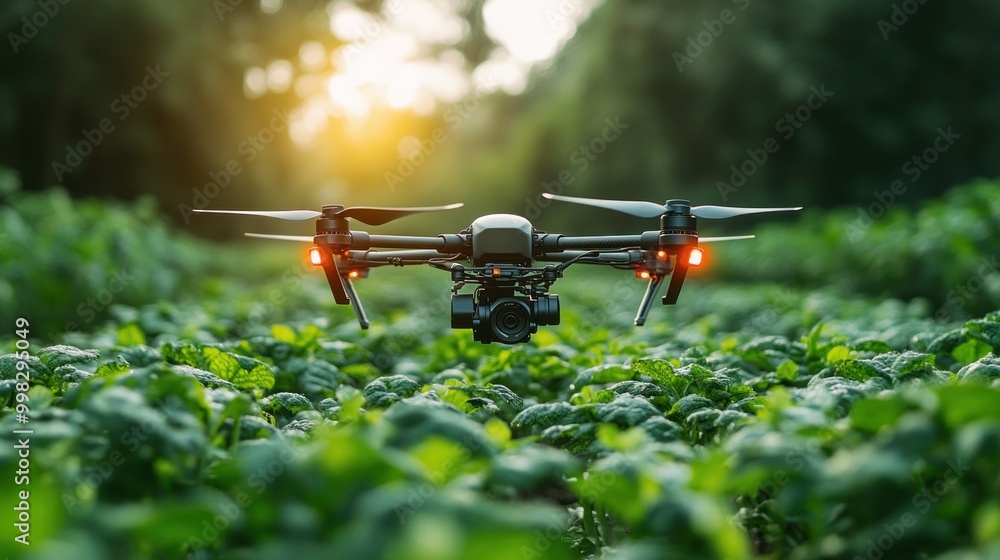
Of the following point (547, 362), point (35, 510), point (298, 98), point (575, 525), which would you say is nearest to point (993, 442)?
point (575, 525)

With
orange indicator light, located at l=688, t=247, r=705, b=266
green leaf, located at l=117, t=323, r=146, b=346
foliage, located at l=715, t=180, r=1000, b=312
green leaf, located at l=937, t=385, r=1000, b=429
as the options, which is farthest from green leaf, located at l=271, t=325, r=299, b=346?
foliage, located at l=715, t=180, r=1000, b=312

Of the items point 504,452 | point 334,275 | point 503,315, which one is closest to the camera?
point 504,452

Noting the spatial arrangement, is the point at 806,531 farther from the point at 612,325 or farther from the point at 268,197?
the point at 268,197

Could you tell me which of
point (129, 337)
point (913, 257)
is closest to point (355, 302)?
point (129, 337)

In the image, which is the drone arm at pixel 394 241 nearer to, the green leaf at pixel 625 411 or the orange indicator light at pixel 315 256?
the orange indicator light at pixel 315 256

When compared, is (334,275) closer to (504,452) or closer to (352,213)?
(352,213)

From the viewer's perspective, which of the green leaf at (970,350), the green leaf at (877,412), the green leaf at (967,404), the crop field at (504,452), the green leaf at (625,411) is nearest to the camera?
the crop field at (504,452)

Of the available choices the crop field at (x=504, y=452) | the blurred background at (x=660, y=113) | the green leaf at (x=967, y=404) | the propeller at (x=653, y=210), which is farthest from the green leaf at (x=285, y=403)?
the blurred background at (x=660, y=113)
